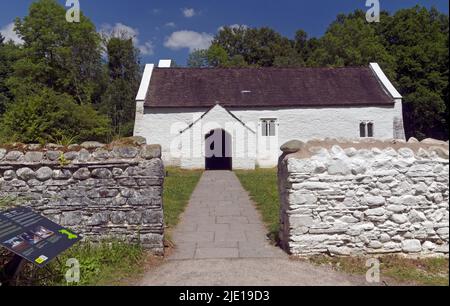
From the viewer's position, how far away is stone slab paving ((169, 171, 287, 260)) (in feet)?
19.3

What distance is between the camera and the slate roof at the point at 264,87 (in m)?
23.8

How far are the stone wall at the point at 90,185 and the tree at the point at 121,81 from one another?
28420 millimetres

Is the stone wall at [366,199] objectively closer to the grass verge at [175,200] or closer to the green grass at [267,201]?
the green grass at [267,201]

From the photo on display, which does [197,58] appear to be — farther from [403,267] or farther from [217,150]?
[403,267]

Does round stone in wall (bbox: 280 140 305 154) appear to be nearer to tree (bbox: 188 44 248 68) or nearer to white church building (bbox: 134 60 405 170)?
white church building (bbox: 134 60 405 170)

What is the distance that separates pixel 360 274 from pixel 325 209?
105cm

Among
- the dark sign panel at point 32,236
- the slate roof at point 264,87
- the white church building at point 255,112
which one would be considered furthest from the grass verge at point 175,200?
the slate roof at point 264,87

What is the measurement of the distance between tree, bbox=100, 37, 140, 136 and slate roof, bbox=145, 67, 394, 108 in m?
10.7

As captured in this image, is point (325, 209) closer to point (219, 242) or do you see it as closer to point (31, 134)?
point (219, 242)

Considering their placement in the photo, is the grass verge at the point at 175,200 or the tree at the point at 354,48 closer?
the grass verge at the point at 175,200

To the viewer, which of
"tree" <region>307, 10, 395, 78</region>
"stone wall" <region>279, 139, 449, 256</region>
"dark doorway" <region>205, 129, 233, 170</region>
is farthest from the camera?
"tree" <region>307, 10, 395, 78</region>

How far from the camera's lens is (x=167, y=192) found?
1255 centimetres

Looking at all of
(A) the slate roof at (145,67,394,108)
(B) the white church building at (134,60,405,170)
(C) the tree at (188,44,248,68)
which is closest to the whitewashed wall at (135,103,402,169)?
(B) the white church building at (134,60,405,170)

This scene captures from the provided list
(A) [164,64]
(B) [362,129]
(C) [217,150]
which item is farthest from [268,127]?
(A) [164,64]
